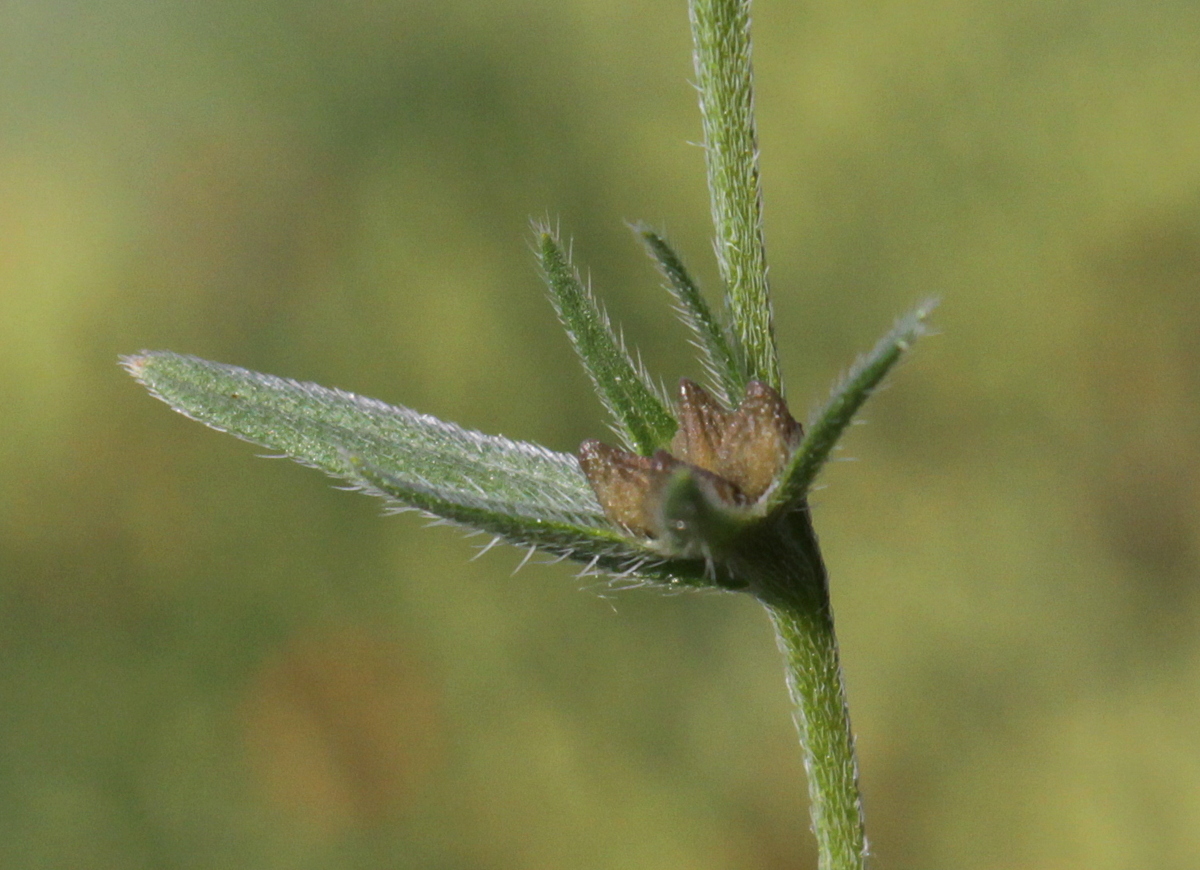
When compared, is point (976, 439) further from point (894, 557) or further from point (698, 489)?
point (698, 489)

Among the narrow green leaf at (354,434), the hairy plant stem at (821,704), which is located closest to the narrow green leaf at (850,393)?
the hairy plant stem at (821,704)

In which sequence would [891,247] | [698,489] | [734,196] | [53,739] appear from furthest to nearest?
[891,247]
[53,739]
[734,196]
[698,489]

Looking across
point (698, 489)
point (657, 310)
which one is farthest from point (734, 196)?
point (657, 310)

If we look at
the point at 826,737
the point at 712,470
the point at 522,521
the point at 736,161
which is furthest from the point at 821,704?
the point at 736,161

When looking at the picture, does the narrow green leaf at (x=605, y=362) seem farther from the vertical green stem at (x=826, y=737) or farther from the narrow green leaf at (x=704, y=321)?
the vertical green stem at (x=826, y=737)

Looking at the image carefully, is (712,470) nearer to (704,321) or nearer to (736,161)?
(704,321)
